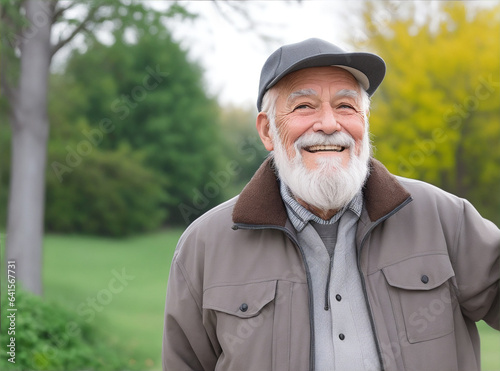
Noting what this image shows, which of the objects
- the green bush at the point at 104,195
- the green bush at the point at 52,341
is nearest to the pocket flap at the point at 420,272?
the green bush at the point at 52,341

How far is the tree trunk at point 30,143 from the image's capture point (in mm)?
6578

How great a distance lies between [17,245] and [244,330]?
5.42m

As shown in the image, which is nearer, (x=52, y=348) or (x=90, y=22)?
(x=52, y=348)

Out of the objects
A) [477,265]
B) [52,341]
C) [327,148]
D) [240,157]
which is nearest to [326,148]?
[327,148]

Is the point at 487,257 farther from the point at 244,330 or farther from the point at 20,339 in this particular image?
the point at 20,339

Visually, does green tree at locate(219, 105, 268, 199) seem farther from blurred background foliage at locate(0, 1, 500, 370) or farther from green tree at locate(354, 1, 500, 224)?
green tree at locate(354, 1, 500, 224)

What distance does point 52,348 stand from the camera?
16.3ft

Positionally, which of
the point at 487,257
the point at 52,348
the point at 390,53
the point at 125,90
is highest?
the point at 125,90

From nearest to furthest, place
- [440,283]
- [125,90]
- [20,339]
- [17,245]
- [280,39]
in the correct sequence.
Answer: [440,283] < [20,339] < [280,39] < [17,245] < [125,90]

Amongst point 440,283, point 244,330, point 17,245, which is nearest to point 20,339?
point 17,245

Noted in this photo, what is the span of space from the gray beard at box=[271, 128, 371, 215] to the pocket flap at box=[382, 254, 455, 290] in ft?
0.98

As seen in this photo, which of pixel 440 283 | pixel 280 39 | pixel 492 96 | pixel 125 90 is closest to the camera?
pixel 440 283

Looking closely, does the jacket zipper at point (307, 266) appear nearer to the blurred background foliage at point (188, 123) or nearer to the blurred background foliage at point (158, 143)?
the blurred background foliage at point (158, 143)

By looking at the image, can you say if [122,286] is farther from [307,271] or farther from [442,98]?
[307,271]
